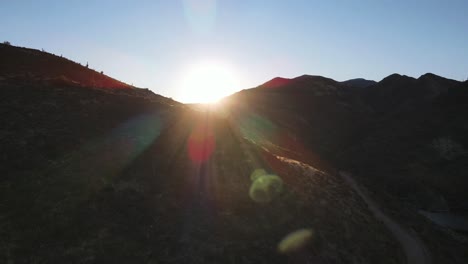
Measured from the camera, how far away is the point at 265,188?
29.5 meters

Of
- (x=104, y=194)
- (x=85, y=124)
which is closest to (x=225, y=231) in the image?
(x=104, y=194)

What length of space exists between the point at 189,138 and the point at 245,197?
8120 millimetres

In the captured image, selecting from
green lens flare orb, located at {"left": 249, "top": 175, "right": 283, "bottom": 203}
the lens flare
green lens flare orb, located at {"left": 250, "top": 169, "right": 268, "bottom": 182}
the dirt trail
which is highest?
the lens flare

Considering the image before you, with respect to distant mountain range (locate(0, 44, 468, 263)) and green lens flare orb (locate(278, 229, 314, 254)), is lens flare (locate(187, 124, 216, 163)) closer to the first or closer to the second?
distant mountain range (locate(0, 44, 468, 263))

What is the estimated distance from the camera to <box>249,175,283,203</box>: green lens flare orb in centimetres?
2838

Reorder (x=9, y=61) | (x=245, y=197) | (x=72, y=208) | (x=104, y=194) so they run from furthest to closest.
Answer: (x=9, y=61) < (x=245, y=197) < (x=104, y=194) < (x=72, y=208)

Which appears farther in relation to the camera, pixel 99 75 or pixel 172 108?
pixel 99 75

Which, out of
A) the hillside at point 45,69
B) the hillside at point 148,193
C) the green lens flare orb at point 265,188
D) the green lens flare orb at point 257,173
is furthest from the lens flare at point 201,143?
the hillside at point 45,69

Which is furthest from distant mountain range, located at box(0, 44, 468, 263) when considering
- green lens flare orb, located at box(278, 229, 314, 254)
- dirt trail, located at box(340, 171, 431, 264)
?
dirt trail, located at box(340, 171, 431, 264)

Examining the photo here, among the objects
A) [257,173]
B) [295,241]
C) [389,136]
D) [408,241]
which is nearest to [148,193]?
[257,173]

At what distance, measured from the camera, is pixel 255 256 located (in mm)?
22312

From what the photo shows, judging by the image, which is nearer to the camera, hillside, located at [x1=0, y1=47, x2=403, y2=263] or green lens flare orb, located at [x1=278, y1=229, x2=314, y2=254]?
hillside, located at [x1=0, y1=47, x2=403, y2=263]

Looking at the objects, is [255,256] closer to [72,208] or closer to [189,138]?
A: [72,208]

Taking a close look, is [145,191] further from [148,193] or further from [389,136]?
[389,136]
